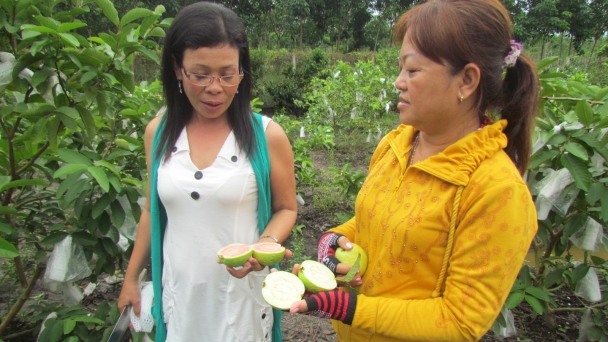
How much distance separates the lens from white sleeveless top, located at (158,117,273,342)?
1.22m

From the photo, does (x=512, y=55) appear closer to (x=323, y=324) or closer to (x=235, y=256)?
(x=235, y=256)

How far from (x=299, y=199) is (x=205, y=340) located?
2.09 metres

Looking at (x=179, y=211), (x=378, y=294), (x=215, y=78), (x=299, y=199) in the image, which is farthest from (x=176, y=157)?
(x=299, y=199)

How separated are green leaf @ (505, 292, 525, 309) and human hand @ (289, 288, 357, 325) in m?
1.26

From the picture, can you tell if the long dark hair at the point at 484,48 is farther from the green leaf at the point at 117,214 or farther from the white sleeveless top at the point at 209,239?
the green leaf at the point at 117,214

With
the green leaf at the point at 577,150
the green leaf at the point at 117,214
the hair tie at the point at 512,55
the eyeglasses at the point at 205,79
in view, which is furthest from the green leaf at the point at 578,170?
the green leaf at the point at 117,214

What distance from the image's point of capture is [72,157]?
1436 mm

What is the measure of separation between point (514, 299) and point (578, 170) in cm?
70

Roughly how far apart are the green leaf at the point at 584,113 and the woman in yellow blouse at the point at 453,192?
2.32 feet

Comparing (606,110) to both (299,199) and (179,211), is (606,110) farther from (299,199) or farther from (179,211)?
(299,199)

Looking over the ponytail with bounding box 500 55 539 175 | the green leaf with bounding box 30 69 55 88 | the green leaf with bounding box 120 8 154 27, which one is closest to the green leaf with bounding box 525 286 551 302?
the ponytail with bounding box 500 55 539 175

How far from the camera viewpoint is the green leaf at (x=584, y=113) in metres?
1.51

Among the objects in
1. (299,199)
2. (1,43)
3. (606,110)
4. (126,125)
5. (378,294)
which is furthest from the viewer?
(299,199)

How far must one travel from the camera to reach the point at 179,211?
4.07 ft
